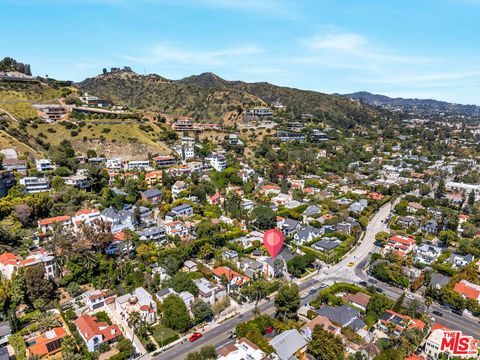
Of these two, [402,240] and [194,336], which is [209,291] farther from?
[402,240]

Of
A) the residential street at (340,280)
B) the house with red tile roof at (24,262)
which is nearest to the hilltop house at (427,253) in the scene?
the residential street at (340,280)

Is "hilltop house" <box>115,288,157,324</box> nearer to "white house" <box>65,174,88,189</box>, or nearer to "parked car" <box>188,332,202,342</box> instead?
"parked car" <box>188,332,202,342</box>

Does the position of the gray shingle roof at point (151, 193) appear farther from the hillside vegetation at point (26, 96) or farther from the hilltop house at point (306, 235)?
the hillside vegetation at point (26, 96)

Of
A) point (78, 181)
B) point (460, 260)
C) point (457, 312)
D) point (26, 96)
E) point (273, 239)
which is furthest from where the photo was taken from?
point (26, 96)

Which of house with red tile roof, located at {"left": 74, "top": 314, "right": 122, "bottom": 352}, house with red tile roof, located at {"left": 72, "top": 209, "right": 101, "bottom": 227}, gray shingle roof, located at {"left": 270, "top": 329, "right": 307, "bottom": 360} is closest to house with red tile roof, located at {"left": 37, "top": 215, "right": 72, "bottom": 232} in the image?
house with red tile roof, located at {"left": 72, "top": 209, "right": 101, "bottom": 227}

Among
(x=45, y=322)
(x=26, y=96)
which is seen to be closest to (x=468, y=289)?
(x=45, y=322)

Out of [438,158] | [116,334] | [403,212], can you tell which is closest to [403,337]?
[116,334]
